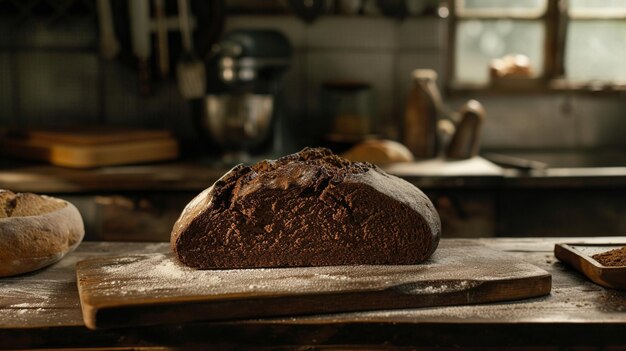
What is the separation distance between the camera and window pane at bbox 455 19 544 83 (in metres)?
4.32

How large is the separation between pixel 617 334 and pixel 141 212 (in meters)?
2.21

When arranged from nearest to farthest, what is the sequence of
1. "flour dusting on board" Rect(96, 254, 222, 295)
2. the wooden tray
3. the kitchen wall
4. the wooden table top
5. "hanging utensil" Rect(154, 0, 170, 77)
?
1. the wooden table top
2. "flour dusting on board" Rect(96, 254, 222, 295)
3. the wooden tray
4. "hanging utensil" Rect(154, 0, 170, 77)
5. the kitchen wall

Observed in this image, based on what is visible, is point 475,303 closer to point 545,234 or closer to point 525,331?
point 525,331

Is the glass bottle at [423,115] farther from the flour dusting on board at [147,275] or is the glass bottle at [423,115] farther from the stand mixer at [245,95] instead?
the flour dusting on board at [147,275]

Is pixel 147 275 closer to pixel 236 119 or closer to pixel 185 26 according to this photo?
pixel 236 119

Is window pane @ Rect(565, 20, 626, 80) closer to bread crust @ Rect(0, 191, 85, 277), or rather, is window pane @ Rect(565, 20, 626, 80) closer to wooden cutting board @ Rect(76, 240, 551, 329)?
wooden cutting board @ Rect(76, 240, 551, 329)

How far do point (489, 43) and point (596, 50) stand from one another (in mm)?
583

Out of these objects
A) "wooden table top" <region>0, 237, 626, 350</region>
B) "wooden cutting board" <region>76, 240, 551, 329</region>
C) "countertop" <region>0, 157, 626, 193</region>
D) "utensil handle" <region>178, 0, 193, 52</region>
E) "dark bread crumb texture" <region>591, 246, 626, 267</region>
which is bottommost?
"countertop" <region>0, 157, 626, 193</region>

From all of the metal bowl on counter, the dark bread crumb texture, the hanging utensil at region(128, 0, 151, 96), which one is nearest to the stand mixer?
the metal bowl on counter

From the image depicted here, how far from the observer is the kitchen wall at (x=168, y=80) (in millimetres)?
4016

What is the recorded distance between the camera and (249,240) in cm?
158

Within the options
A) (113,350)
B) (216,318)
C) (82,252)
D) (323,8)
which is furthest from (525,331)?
(323,8)

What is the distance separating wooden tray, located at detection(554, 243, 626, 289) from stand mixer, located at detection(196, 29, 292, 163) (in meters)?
1.95

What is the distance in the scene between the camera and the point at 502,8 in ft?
14.1
